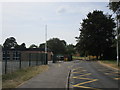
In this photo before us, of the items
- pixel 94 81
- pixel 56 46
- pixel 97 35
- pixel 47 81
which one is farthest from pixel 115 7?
pixel 56 46

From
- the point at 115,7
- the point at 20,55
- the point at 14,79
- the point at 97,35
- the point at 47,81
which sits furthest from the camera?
the point at 97,35

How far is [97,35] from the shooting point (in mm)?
49156

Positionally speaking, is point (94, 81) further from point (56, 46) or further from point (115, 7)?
point (56, 46)

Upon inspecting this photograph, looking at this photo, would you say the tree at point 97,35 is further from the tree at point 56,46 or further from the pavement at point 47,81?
the tree at point 56,46

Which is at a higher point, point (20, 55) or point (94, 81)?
point (20, 55)

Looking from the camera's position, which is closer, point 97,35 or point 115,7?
point 115,7

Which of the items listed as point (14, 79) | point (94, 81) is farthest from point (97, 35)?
point (14, 79)

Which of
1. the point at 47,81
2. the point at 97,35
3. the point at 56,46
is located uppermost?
the point at 97,35

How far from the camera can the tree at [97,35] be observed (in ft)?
161

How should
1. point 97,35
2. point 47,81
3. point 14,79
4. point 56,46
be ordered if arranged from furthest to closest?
point 56,46 < point 97,35 < point 14,79 < point 47,81

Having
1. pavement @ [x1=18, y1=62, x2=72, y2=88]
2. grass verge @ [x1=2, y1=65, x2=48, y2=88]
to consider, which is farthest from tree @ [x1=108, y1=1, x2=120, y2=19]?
grass verge @ [x1=2, y1=65, x2=48, y2=88]

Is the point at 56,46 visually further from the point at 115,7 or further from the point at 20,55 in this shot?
the point at 20,55

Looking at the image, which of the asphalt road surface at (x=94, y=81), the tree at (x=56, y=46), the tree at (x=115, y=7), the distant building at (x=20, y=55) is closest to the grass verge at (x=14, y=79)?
the distant building at (x=20, y=55)

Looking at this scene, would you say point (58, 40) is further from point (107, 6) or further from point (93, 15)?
point (107, 6)
